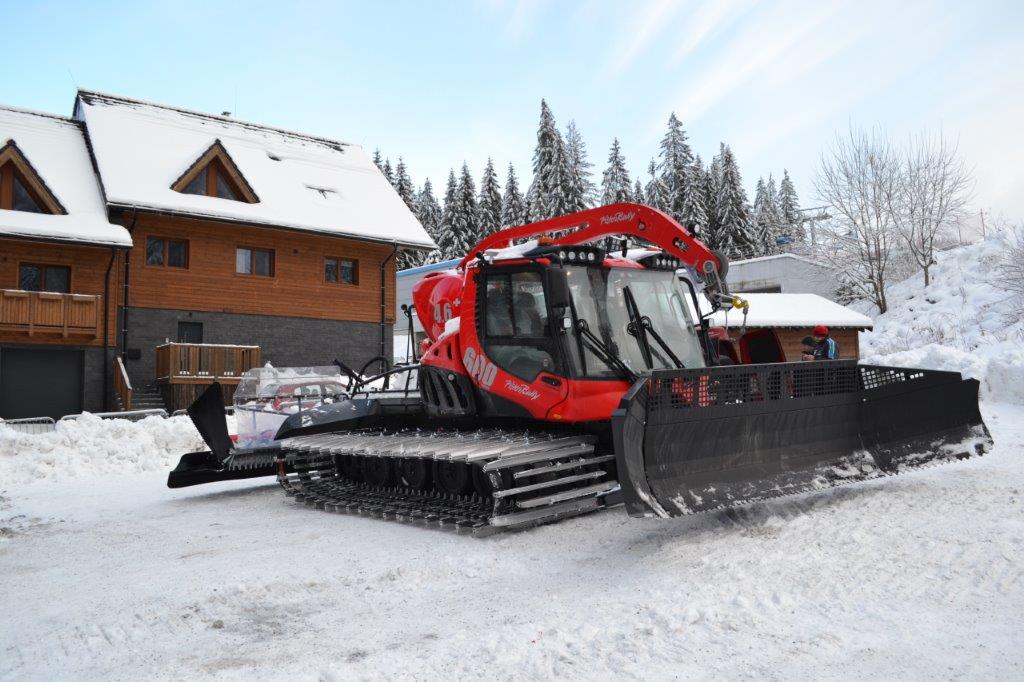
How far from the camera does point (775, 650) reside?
3.57 meters

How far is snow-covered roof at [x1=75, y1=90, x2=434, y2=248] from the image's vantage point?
23953 mm

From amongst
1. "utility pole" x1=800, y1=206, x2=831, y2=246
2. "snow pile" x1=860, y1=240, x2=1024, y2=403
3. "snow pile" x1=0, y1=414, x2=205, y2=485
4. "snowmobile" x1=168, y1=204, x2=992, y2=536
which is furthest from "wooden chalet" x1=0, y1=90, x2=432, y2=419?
"utility pole" x1=800, y1=206, x2=831, y2=246

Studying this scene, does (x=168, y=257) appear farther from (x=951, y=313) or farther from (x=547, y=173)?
(x=951, y=313)

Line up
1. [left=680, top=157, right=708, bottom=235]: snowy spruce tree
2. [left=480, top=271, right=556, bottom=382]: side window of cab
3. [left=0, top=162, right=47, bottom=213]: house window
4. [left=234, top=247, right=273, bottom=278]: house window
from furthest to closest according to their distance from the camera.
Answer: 1. [left=680, top=157, right=708, bottom=235]: snowy spruce tree
2. [left=234, top=247, right=273, bottom=278]: house window
3. [left=0, top=162, right=47, bottom=213]: house window
4. [left=480, top=271, right=556, bottom=382]: side window of cab

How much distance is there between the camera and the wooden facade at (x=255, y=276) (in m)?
23.6

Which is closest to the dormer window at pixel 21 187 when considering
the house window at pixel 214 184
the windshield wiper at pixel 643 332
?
the house window at pixel 214 184

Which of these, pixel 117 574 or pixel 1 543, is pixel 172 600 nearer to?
pixel 117 574

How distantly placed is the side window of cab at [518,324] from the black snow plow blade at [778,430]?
144 centimetres

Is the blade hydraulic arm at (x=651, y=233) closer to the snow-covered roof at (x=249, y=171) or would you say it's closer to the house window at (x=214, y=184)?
the snow-covered roof at (x=249, y=171)

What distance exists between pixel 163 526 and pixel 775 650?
19.8 ft

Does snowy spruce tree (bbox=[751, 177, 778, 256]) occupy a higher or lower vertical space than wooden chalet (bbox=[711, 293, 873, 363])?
higher

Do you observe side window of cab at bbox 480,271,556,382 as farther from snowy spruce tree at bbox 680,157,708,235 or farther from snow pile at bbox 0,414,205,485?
snowy spruce tree at bbox 680,157,708,235

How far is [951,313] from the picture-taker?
32656 millimetres

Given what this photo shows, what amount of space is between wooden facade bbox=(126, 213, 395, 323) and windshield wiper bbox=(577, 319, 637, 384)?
66.1 ft
